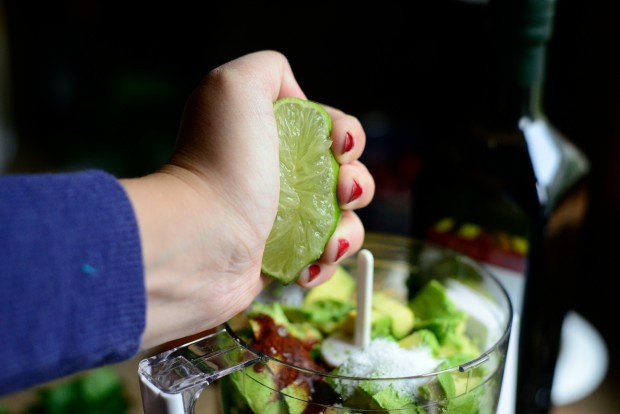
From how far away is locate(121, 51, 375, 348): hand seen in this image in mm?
376

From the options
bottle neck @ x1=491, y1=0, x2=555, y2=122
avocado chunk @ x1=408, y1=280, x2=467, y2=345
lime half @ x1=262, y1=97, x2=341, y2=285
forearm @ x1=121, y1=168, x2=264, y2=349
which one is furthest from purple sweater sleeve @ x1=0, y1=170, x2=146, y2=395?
bottle neck @ x1=491, y1=0, x2=555, y2=122

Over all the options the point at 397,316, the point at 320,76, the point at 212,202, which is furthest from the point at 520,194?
the point at 320,76

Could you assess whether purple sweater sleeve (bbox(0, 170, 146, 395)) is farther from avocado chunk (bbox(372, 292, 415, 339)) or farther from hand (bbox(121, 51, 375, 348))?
avocado chunk (bbox(372, 292, 415, 339))

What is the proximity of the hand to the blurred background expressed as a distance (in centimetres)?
36

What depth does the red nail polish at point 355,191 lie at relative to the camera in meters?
0.47

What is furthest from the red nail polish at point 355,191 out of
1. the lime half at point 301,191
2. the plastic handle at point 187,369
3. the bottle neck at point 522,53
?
the bottle neck at point 522,53

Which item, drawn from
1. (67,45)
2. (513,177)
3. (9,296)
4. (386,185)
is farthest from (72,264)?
(67,45)

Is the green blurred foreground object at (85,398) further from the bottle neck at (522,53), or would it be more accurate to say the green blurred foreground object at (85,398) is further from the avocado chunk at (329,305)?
the bottle neck at (522,53)

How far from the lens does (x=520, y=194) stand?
681mm

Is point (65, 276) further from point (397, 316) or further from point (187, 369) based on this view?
point (397, 316)

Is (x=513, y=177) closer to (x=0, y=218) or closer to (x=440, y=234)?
(x=440, y=234)

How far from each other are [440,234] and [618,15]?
14.4 inches

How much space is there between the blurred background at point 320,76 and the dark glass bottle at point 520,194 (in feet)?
0.19

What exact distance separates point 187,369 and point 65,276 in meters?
0.11
